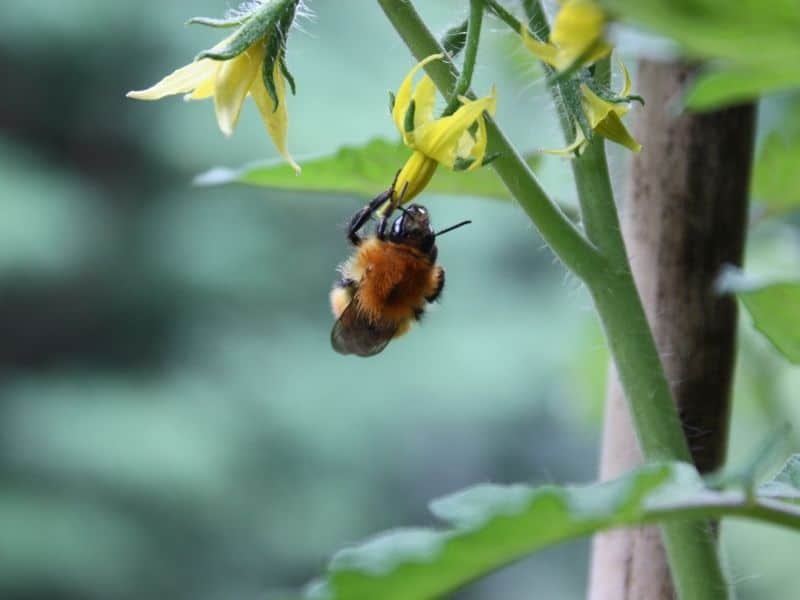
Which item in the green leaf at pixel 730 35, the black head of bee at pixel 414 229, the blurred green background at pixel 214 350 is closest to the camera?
the green leaf at pixel 730 35

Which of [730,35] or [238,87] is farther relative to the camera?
[238,87]

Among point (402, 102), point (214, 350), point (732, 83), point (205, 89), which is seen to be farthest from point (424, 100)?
point (214, 350)

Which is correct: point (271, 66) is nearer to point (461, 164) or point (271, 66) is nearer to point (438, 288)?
point (461, 164)

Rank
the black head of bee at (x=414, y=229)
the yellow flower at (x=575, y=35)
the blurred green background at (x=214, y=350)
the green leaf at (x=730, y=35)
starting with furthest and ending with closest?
the blurred green background at (x=214, y=350) → the black head of bee at (x=414, y=229) → the yellow flower at (x=575, y=35) → the green leaf at (x=730, y=35)

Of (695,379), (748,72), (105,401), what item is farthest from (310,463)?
(748,72)

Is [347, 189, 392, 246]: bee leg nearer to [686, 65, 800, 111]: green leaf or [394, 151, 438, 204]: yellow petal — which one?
[394, 151, 438, 204]: yellow petal

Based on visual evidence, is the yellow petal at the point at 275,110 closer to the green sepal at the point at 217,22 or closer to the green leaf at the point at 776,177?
the green sepal at the point at 217,22

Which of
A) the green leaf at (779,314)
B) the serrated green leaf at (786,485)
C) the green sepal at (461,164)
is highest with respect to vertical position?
the green sepal at (461,164)

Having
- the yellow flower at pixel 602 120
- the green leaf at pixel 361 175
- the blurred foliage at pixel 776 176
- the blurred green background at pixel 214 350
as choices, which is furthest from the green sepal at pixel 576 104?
the blurred green background at pixel 214 350
